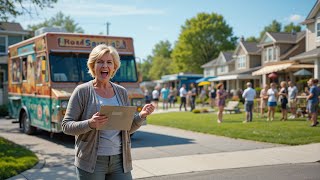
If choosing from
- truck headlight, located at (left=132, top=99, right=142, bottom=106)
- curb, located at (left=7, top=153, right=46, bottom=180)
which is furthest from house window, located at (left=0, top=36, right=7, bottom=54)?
curb, located at (left=7, top=153, right=46, bottom=180)

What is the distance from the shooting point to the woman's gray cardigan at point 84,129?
3432 millimetres

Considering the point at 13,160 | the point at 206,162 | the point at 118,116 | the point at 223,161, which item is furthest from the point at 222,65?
the point at 118,116

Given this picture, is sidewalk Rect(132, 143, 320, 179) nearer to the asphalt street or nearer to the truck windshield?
the asphalt street

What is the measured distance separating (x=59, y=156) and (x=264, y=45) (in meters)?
42.3

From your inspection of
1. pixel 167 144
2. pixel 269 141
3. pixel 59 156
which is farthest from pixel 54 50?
pixel 269 141

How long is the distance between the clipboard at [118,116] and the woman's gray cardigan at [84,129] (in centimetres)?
11

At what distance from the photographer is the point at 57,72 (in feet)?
37.7

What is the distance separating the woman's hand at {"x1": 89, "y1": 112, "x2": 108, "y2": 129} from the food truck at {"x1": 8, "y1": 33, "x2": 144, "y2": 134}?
783cm

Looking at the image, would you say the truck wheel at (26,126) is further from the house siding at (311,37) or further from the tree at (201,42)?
the tree at (201,42)

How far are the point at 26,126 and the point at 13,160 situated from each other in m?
5.57

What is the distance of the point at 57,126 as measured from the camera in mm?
11039

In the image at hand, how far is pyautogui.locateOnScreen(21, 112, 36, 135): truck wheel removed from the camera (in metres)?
13.7

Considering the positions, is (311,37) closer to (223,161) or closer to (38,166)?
(223,161)

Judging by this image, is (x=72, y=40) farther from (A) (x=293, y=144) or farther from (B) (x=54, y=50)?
(A) (x=293, y=144)
